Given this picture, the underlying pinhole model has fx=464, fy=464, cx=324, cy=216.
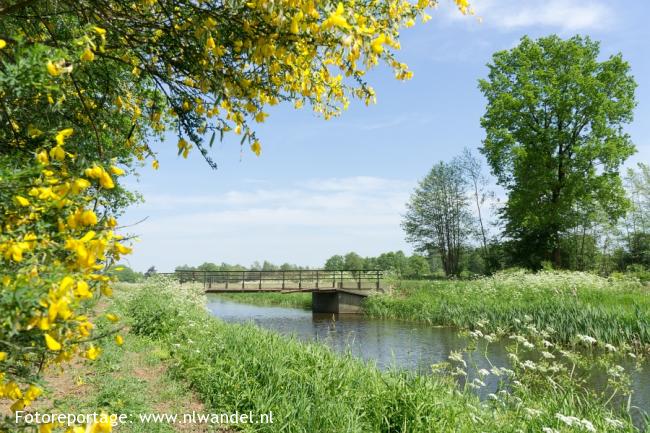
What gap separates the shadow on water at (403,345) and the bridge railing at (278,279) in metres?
2.96

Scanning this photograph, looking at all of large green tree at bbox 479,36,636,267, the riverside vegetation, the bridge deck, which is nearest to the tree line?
large green tree at bbox 479,36,636,267

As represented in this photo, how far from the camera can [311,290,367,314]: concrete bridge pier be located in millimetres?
24766

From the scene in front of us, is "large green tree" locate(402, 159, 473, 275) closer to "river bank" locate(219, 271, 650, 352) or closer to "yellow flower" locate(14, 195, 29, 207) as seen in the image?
"river bank" locate(219, 271, 650, 352)

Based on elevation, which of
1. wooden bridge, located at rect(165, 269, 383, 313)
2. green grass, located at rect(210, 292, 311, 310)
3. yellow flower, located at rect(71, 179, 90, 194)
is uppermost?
yellow flower, located at rect(71, 179, 90, 194)

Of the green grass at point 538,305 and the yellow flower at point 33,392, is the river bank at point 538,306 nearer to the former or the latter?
the green grass at point 538,305

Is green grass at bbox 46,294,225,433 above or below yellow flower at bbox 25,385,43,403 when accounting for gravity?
below

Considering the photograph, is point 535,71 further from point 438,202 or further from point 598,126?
point 438,202

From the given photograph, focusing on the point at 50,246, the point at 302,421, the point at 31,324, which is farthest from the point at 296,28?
the point at 302,421

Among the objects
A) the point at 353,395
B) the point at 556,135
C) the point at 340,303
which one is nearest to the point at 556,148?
the point at 556,135

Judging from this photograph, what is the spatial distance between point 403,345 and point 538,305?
4577mm

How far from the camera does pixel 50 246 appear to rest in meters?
1.57

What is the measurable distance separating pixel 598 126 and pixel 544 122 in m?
3.04

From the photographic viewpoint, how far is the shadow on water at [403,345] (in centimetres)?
796

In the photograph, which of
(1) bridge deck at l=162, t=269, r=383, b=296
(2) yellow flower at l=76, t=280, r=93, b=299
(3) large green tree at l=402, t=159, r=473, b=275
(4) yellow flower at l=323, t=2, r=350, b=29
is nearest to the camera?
(2) yellow flower at l=76, t=280, r=93, b=299
